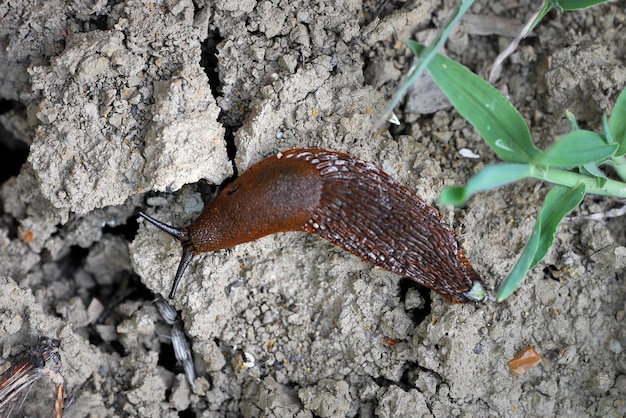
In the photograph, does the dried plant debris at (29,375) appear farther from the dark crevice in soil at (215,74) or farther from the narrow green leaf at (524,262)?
the narrow green leaf at (524,262)

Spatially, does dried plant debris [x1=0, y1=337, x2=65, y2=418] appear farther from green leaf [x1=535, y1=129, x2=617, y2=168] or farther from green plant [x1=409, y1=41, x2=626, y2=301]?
green leaf [x1=535, y1=129, x2=617, y2=168]

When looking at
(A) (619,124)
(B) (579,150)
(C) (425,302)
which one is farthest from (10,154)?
(A) (619,124)

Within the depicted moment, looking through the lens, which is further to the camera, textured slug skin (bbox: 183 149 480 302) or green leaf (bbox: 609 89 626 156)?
textured slug skin (bbox: 183 149 480 302)

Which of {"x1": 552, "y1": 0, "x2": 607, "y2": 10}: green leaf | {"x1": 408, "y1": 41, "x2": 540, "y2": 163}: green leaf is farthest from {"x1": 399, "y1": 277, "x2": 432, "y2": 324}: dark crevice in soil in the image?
{"x1": 552, "y1": 0, "x2": 607, "y2": 10}: green leaf

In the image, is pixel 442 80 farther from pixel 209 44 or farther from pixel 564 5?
pixel 209 44

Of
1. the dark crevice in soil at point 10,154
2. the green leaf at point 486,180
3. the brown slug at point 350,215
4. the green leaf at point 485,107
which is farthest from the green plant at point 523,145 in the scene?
the dark crevice in soil at point 10,154

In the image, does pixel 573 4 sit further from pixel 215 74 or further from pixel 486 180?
pixel 215 74
